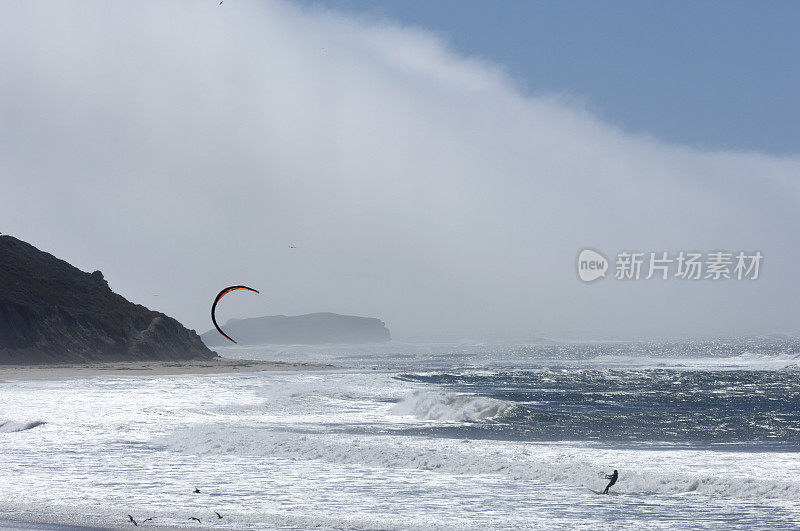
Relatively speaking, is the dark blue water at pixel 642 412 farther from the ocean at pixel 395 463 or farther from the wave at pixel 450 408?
the wave at pixel 450 408

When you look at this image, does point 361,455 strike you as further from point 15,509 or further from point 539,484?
point 15,509

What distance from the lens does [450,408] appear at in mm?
27578

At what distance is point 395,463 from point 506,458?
92.4 inches

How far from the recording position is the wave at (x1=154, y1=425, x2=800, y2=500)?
1380 cm

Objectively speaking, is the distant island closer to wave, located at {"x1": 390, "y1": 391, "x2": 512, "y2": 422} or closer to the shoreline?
the shoreline

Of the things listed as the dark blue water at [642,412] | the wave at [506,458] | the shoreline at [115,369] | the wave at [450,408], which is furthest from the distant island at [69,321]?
the wave at [506,458]

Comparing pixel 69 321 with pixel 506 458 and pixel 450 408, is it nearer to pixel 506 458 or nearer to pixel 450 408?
pixel 450 408

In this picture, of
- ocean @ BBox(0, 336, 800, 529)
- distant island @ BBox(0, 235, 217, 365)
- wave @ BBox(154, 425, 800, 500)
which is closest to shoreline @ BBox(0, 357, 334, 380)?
distant island @ BBox(0, 235, 217, 365)

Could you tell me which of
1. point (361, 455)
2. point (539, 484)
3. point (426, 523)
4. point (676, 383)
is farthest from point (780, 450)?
point (676, 383)

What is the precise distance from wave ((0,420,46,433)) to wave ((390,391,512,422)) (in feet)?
36.9

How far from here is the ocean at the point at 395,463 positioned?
11906mm

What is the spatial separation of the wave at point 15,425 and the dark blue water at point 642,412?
1097cm

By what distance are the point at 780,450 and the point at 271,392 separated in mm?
22554

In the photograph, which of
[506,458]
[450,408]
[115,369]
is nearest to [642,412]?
[450,408]
